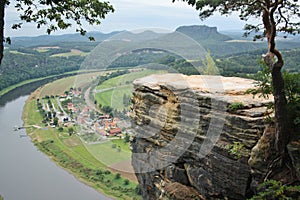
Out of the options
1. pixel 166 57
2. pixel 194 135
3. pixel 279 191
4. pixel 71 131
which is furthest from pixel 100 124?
pixel 279 191

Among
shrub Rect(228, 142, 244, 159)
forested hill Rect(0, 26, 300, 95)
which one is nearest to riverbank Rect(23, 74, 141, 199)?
forested hill Rect(0, 26, 300, 95)

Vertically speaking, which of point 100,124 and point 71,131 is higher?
point 100,124

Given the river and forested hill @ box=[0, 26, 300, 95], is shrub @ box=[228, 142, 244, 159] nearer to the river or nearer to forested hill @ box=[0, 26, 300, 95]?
forested hill @ box=[0, 26, 300, 95]

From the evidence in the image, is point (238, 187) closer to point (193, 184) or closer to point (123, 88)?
point (193, 184)

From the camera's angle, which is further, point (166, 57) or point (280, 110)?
point (166, 57)

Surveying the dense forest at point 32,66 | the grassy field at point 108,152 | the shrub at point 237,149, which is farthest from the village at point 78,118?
the dense forest at point 32,66

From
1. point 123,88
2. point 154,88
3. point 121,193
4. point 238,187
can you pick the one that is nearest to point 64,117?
point 121,193

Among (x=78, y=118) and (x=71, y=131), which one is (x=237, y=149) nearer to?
(x=78, y=118)
